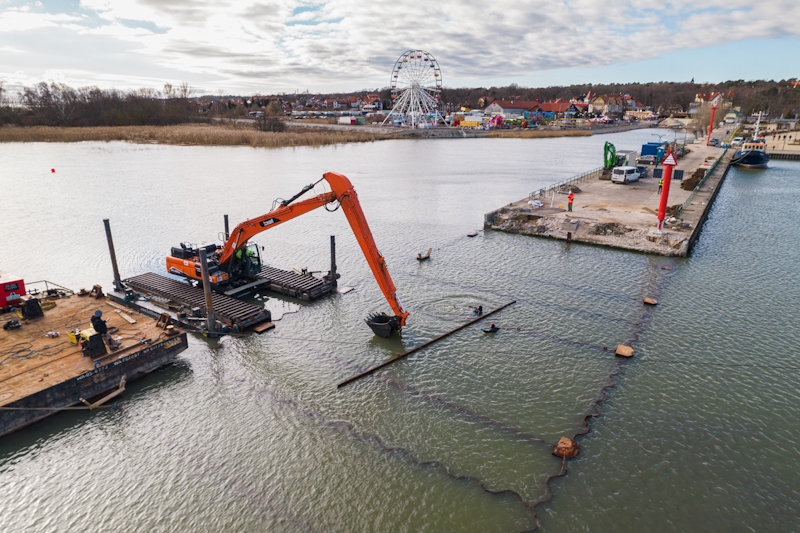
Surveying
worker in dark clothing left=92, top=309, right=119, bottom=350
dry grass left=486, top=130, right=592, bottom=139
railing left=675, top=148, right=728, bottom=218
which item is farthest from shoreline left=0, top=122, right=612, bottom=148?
worker in dark clothing left=92, top=309, right=119, bottom=350

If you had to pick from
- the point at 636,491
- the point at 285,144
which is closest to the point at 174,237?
the point at 636,491

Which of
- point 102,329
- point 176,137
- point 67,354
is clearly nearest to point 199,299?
point 102,329

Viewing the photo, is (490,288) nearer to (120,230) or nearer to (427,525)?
(427,525)

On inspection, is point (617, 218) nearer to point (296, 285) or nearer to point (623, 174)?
point (623, 174)

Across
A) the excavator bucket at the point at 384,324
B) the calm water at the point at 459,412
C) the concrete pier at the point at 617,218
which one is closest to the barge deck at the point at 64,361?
the calm water at the point at 459,412

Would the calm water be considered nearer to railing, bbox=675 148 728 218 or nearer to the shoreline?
railing, bbox=675 148 728 218
